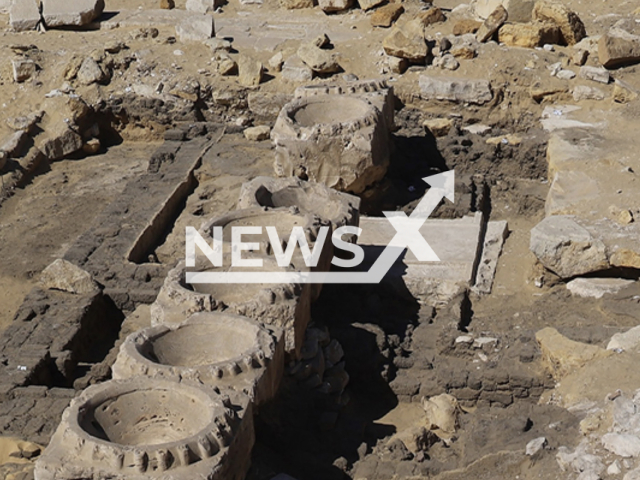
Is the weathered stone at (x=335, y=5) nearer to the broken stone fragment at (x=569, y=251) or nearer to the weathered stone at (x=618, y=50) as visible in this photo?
the weathered stone at (x=618, y=50)

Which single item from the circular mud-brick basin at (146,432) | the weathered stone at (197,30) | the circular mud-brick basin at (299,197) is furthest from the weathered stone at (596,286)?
the weathered stone at (197,30)

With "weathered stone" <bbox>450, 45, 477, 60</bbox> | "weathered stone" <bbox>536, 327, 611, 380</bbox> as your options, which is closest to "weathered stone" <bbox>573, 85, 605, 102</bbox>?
"weathered stone" <bbox>450, 45, 477, 60</bbox>

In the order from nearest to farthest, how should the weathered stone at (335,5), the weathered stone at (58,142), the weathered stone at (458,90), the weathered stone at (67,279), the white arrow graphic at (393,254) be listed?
the white arrow graphic at (393,254) → the weathered stone at (67,279) → the weathered stone at (458,90) → the weathered stone at (58,142) → the weathered stone at (335,5)

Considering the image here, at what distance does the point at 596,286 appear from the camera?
10.5 metres

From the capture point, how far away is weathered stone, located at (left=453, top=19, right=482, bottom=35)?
52.1 ft

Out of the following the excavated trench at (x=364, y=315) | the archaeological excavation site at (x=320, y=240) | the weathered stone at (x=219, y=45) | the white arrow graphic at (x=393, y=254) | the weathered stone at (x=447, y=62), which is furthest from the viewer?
the weathered stone at (x=219, y=45)

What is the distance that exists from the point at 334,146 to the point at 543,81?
4.20 m

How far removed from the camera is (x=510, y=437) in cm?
820

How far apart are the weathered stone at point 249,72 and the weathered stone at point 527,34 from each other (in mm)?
3607

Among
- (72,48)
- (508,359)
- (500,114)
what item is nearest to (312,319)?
(508,359)

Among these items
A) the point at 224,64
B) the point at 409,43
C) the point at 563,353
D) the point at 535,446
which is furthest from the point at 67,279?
the point at 409,43

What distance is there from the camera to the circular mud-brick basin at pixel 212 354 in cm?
759

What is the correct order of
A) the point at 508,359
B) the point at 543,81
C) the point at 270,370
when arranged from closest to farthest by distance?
the point at 270,370 < the point at 508,359 < the point at 543,81

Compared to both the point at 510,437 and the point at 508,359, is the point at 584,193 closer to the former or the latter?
the point at 508,359
